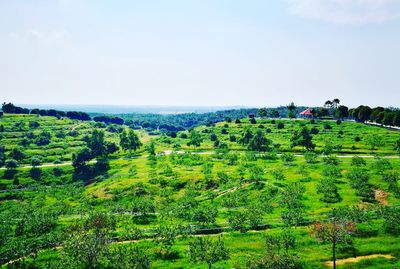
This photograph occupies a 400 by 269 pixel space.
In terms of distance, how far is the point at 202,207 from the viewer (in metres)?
98.2

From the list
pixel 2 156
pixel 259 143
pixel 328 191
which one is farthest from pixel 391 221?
pixel 2 156

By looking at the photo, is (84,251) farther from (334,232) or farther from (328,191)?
(328,191)

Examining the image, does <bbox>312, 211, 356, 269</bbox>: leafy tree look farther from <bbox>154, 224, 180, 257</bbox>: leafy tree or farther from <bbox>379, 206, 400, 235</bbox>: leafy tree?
<bbox>154, 224, 180, 257</bbox>: leafy tree

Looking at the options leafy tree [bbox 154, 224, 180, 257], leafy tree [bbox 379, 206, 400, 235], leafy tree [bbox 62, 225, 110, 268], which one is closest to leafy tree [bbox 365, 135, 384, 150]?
leafy tree [bbox 379, 206, 400, 235]

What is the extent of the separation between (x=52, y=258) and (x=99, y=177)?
97.1 m

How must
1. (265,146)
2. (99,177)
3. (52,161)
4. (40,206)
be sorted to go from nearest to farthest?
1. (40,206)
2. (99,177)
3. (265,146)
4. (52,161)

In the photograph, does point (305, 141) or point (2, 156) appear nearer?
point (305, 141)

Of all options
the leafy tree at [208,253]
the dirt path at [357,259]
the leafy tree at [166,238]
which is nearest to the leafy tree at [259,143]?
the leafy tree at [166,238]

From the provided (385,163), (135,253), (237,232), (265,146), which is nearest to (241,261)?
(237,232)

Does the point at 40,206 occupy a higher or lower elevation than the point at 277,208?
lower

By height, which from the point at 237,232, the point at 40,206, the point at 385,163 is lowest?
the point at 40,206

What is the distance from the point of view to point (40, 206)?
119438 mm

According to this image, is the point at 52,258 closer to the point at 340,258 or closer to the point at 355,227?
the point at 340,258

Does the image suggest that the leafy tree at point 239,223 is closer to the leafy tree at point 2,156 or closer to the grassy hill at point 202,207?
the grassy hill at point 202,207
